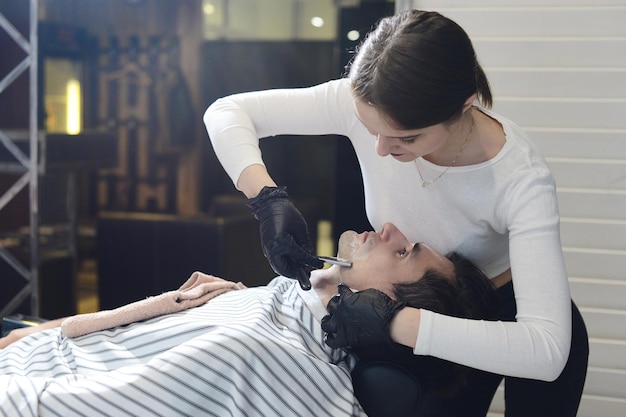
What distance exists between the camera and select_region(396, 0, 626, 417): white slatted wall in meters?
2.54

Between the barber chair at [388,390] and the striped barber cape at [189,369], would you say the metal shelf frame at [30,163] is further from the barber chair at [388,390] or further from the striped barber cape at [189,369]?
the barber chair at [388,390]

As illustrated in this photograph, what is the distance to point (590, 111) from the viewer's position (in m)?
2.56

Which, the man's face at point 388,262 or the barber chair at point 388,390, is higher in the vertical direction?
the man's face at point 388,262

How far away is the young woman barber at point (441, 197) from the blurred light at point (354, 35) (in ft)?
4.35

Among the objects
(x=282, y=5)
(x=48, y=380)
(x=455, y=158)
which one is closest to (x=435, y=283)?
(x=455, y=158)

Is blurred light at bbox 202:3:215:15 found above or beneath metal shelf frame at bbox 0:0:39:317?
above

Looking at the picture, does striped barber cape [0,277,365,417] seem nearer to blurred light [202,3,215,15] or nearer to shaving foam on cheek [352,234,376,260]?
shaving foam on cheek [352,234,376,260]

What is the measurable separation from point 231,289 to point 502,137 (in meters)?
0.77

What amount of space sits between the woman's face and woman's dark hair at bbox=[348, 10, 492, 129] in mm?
19

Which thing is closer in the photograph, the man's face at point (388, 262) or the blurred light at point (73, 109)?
the man's face at point (388, 262)

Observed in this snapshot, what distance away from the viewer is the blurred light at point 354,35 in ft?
9.94

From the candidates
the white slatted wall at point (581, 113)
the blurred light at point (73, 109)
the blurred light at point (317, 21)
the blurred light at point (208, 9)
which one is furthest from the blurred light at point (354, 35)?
the blurred light at point (73, 109)

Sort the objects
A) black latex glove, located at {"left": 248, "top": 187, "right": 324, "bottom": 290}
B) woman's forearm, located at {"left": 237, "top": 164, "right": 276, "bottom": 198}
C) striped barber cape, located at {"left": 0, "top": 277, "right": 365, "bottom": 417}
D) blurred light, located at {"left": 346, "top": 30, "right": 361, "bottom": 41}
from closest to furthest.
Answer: striped barber cape, located at {"left": 0, "top": 277, "right": 365, "bottom": 417} < black latex glove, located at {"left": 248, "top": 187, "right": 324, "bottom": 290} < woman's forearm, located at {"left": 237, "top": 164, "right": 276, "bottom": 198} < blurred light, located at {"left": 346, "top": 30, "right": 361, "bottom": 41}

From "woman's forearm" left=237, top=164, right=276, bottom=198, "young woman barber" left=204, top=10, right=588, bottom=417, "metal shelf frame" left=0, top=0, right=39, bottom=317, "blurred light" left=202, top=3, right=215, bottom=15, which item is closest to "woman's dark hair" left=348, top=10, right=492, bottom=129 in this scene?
"young woman barber" left=204, top=10, right=588, bottom=417
